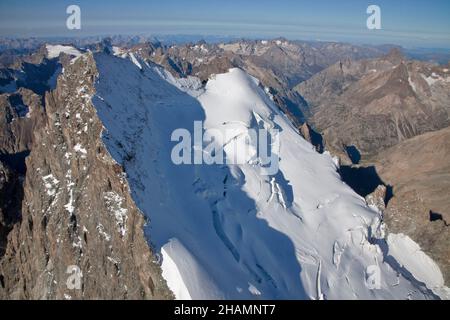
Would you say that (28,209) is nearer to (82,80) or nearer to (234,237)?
(82,80)

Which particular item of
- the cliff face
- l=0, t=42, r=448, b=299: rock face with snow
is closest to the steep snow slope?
l=0, t=42, r=448, b=299: rock face with snow

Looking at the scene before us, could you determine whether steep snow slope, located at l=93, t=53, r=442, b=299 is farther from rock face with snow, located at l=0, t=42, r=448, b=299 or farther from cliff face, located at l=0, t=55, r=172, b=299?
cliff face, located at l=0, t=55, r=172, b=299

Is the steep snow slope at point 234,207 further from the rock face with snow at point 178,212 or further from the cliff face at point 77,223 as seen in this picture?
the cliff face at point 77,223

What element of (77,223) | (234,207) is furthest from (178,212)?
(77,223)

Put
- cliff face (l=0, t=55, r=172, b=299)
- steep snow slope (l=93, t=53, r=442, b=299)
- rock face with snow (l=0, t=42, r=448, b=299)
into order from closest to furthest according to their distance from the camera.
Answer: cliff face (l=0, t=55, r=172, b=299)
rock face with snow (l=0, t=42, r=448, b=299)
steep snow slope (l=93, t=53, r=442, b=299)

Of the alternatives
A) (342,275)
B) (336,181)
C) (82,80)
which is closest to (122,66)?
(82,80)
